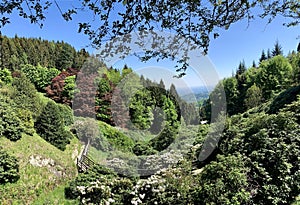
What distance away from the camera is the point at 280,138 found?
621 centimetres

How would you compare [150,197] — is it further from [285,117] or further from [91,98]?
[91,98]

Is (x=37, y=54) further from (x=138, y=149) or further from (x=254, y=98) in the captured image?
(x=254, y=98)

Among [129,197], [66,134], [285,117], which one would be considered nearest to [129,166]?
[129,197]

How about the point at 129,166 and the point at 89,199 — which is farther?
the point at 129,166

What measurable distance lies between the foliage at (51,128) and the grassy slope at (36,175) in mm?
400

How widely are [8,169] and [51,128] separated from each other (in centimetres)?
414

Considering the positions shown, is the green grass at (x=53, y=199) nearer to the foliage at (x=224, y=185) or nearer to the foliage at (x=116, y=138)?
the foliage at (x=224, y=185)

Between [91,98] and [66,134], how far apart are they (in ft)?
16.5

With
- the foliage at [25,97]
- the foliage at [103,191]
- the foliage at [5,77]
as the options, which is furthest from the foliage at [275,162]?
the foliage at [5,77]

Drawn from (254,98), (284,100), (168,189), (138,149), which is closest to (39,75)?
(138,149)

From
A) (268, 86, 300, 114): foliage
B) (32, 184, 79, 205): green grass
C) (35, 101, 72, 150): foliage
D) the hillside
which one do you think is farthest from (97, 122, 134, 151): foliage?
(268, 86, 300, 114): foliage

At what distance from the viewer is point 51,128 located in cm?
1163

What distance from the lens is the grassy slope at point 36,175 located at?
748cm

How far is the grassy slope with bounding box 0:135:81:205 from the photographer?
7.48 meters
